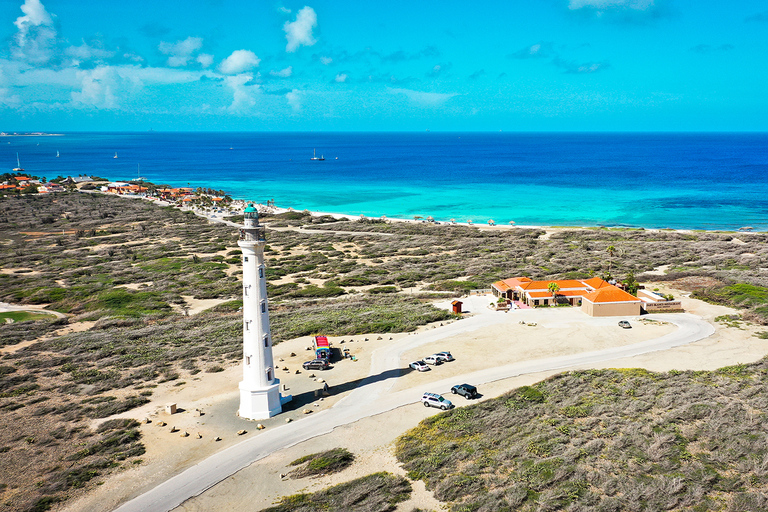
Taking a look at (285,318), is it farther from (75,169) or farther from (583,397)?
(75,169)

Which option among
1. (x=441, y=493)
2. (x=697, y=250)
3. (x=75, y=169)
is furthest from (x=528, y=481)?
(x=75, y=169)

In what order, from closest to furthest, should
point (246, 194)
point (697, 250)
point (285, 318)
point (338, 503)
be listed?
point (338, 503) < point (285, 318) < point (697, 250) < point (246, 194)

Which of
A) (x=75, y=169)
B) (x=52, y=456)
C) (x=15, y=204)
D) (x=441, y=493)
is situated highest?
(x=75, y=169)

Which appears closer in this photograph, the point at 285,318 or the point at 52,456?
the point at 52,456

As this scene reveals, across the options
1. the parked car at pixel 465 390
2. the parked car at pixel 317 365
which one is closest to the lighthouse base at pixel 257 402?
the parked car at pixel 317 365

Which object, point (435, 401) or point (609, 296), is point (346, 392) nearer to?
point (435, 401)
